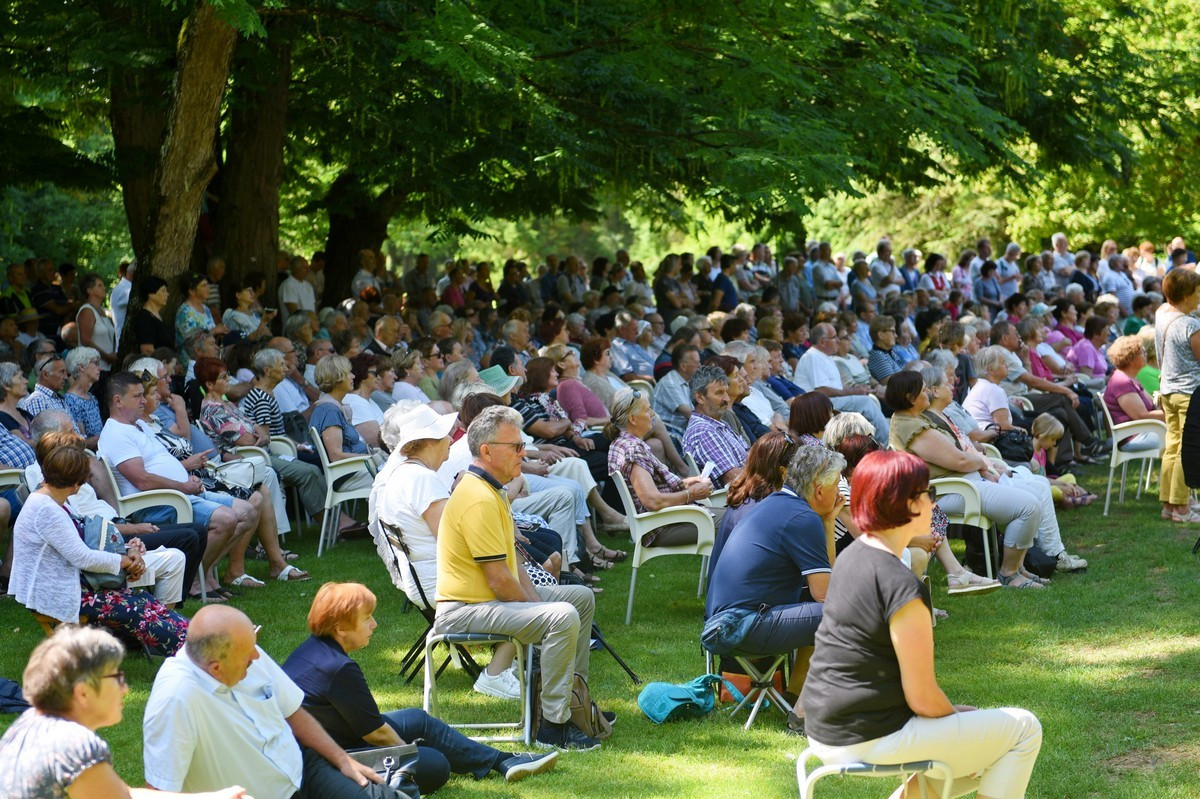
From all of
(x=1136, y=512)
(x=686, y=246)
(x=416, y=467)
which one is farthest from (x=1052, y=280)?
(x=686, y=246)

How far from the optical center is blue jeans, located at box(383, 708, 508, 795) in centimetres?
491

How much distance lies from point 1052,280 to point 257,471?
1603cm

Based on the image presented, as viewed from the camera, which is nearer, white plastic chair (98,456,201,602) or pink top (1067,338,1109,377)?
white plastic chair (98,456,201,602)

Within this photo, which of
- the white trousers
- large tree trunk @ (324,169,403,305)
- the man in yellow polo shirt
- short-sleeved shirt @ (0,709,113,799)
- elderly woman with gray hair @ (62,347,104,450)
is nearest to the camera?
short-sleeved shirt @ (0,709,113,799)

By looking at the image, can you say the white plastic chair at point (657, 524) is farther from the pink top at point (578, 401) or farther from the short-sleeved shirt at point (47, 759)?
the short-sleeved shirt at point (47, 759)

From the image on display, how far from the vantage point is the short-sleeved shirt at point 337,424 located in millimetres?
9750

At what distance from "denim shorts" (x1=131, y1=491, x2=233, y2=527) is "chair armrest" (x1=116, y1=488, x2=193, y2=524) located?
0.03 m

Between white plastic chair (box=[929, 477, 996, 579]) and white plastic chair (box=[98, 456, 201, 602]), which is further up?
white plastic chair (box=[929, 477, 996, 579])

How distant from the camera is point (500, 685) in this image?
6.28 m

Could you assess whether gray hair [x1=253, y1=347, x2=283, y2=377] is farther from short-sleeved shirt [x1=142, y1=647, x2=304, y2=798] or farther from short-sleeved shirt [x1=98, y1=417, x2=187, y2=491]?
short-sleeved shirt [x1=142, y1=647, x2=304, y2=798]

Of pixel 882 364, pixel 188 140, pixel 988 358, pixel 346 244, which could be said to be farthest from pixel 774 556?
pixel 346 244

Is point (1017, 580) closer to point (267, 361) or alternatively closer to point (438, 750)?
point (438, 750)

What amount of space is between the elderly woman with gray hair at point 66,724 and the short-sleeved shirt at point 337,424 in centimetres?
639

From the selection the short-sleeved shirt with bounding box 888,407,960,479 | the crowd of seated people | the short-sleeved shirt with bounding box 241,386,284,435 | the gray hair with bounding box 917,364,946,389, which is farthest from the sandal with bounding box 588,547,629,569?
the short-sleeved shirt with bounding box 241,386,284,435
